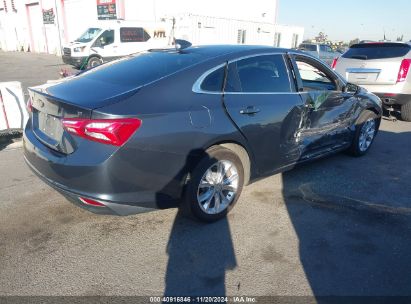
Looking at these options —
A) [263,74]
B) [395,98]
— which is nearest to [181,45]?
[263,74]

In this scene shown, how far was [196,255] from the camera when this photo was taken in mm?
3014

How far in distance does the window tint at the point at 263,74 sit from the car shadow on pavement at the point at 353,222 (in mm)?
1289

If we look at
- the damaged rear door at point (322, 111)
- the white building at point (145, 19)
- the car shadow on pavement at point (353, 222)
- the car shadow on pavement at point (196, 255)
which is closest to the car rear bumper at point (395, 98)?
the car shadow on pavement at point (353, 222)

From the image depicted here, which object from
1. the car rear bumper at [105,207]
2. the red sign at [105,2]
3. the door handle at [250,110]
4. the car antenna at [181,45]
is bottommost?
the car rear bumper at [105,207]

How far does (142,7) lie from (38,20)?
523 inches

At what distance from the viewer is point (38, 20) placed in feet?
105

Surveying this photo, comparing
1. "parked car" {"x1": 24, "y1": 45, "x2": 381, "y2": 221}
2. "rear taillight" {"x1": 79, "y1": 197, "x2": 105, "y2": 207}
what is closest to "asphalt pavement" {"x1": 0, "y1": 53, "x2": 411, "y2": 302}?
"parked car" {"x1": 24, "y1": 45, "x2": 381, "y2": 221}

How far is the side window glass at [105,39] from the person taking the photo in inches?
690

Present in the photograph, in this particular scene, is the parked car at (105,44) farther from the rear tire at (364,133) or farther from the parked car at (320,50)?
the rear tire at (364,133)

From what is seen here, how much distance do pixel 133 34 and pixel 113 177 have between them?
55.2 ft

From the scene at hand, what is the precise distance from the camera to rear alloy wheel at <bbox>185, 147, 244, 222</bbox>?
3.21 meters

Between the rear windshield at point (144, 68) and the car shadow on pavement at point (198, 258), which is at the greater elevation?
the rear windshield at point (144, 68)

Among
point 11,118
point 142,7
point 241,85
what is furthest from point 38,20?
point 241,85

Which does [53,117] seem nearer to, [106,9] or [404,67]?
[404,67]
